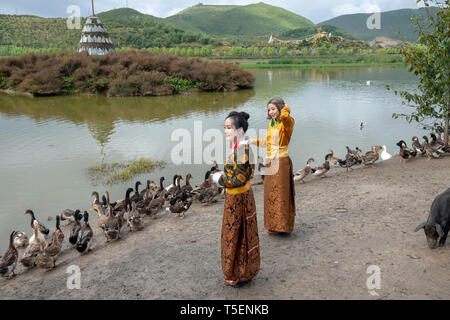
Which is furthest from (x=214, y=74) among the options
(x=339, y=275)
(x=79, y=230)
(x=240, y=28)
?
(x=240, y=28)

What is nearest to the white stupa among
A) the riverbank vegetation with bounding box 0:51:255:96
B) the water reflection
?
the riverbank vegetation with bounding box 0:51:255:96

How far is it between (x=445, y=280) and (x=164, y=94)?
2837 cm

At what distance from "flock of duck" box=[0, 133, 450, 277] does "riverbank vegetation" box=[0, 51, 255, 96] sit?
22.4 meters

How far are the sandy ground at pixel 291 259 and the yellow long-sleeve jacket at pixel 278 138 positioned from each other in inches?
59.3

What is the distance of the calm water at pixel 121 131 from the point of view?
10352mm

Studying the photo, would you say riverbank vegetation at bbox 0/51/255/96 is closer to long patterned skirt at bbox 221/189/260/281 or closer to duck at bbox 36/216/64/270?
duck at bbox 36/216/64/270

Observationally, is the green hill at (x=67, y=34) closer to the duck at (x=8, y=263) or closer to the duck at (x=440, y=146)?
the duck at (x=440, y=146)

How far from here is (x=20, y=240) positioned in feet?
24.1

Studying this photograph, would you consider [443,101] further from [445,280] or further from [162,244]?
[162,244]

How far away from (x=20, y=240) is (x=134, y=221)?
2.31m

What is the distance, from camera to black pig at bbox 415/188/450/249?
5238 mm

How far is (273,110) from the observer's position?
5430mm

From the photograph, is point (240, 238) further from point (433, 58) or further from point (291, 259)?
point (433, 58)

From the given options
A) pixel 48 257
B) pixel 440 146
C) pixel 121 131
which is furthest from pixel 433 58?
pixel 121 131
